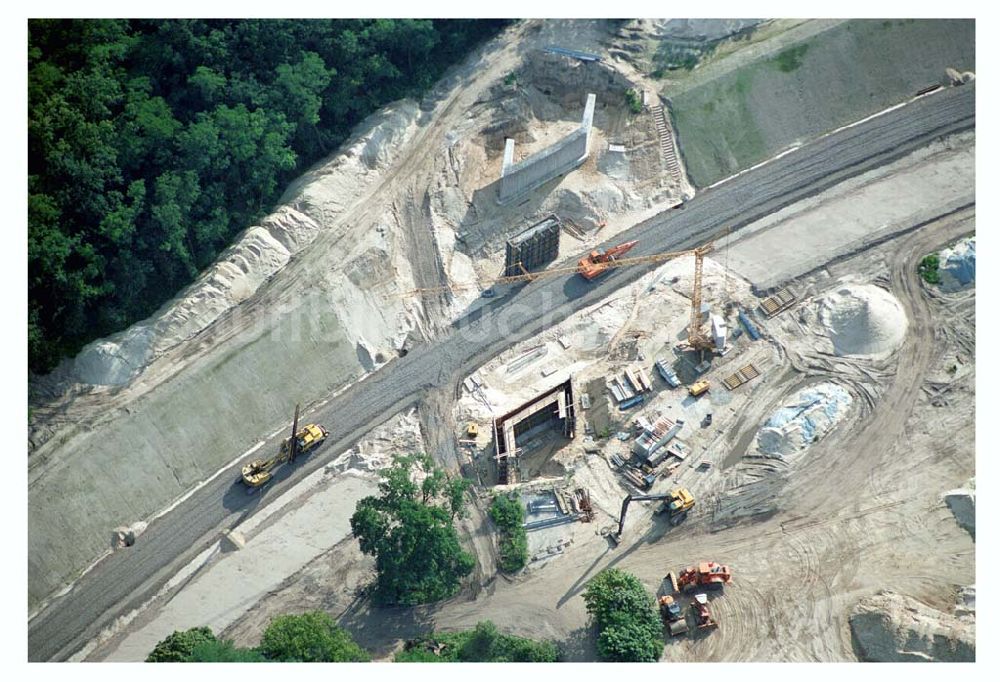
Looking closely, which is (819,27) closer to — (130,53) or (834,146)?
(834,146)

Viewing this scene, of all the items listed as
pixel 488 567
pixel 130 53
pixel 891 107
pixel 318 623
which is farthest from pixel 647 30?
pixel 318 623

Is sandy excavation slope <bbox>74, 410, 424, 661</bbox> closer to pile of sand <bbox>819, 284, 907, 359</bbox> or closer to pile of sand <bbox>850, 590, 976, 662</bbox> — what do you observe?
pile of sand <bbox>819, 284, 907, 359</bbox>

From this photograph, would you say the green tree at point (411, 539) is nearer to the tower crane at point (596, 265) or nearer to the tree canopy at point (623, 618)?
the tree canopy at point (623, 618)

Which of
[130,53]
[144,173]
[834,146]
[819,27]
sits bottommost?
[834,146]

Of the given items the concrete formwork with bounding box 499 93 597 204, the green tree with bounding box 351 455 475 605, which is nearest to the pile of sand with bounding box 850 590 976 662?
the green tree with bounding box 351 455 475 605

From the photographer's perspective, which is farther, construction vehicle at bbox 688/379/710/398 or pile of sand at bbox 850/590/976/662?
construction vehicle at bbox 688/379/710/398

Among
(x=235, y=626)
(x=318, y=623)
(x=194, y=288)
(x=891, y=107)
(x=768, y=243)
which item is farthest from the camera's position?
(x=891, y=107)

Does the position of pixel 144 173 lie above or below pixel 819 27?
above
